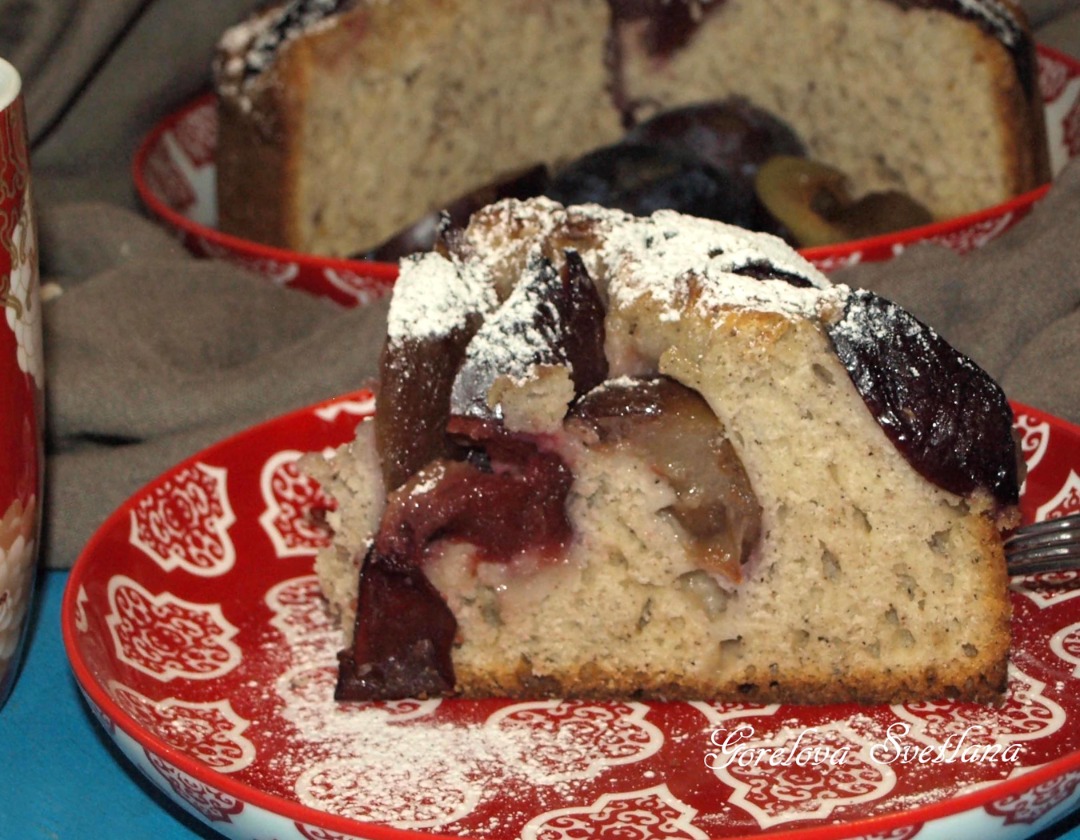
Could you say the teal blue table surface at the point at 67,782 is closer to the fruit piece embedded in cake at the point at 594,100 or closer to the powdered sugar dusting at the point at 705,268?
the powdered sugar dusting at the point at 705,268

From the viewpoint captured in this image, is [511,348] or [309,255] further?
[309,255]

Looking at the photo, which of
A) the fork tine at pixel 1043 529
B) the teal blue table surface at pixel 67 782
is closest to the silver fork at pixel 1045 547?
the fork tine at pixel 1043 529

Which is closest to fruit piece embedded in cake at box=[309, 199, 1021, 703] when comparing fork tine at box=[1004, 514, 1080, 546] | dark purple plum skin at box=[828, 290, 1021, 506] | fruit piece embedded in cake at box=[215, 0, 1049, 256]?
dark purple plum skin at box=[828, 290, 1021, 506]

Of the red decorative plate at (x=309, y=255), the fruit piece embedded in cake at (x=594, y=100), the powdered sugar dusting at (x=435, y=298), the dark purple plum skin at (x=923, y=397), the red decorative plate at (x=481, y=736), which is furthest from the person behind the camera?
the fruit piece embedded in cake at (x=594, y=100)

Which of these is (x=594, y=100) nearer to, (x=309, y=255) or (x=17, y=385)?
(x=309, y=255)

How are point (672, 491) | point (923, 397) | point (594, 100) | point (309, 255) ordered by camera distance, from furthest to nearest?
1. point (594, 100)
2. point (309, 255)
3. point (672, 491)
4. point (923, 397)

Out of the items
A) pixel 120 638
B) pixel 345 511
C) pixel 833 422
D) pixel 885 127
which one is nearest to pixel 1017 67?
pixel 885 127

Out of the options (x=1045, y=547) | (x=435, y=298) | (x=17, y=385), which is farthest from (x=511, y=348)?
(x=1045, y=547)
